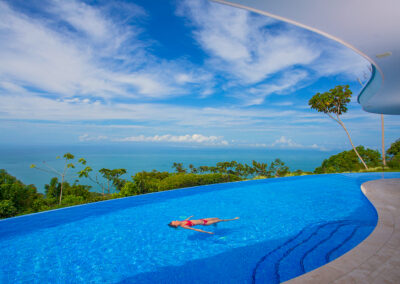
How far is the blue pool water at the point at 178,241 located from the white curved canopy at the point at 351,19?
386 cm

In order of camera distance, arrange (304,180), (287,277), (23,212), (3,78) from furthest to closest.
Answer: (304,180), (3,78), (23,212), (287,277)

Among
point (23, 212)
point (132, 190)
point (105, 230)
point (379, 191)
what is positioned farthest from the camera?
point (132, 190)

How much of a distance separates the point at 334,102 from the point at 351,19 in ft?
57.3

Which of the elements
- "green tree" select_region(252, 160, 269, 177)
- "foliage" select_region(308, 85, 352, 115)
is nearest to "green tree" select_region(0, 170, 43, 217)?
"green tree" select_region(252, 160, 269, 177)

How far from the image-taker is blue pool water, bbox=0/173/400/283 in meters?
3.39

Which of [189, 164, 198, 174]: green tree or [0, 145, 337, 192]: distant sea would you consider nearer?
[0, 145, 337, 192]: distant sea

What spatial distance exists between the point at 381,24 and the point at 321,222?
15.5 ft

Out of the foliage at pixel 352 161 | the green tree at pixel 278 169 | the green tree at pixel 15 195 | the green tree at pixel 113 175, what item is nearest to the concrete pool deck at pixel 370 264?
the green tree at pixel 15 195

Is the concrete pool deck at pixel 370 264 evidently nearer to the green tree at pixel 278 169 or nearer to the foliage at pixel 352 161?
the green tree at pixel 278 169

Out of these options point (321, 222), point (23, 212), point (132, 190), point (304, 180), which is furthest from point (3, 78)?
point (304, 180)

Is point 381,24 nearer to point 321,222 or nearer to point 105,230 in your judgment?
point 321,222

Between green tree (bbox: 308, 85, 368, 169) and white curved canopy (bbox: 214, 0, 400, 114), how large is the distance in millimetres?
14977

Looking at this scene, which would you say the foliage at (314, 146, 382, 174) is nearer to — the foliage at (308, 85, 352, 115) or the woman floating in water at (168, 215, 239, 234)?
the foliage at (308, 85, 352, 115)

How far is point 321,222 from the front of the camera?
5387mm
